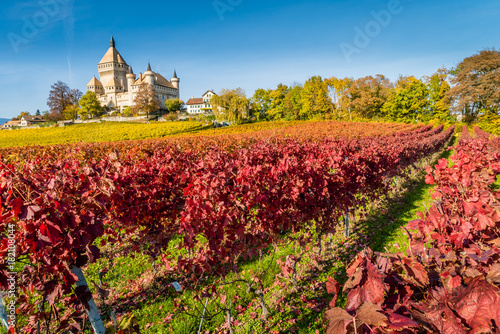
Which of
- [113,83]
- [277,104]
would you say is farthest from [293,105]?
[113,83]

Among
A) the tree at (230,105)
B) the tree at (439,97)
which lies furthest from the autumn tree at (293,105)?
the tree at (439,97)

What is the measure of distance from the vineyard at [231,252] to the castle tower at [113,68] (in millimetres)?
107086

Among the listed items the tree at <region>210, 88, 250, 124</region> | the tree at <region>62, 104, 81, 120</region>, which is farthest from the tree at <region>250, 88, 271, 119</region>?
the tree at <region>62, 104, 81, 120</region>

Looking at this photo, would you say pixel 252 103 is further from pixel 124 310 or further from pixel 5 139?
pixel 124 310

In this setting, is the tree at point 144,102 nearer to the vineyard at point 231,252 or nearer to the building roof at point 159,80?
the building roof at point 159,80

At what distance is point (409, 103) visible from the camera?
50.8 meters

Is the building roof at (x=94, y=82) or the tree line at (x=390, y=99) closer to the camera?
the tree line at (x=390, y=99)

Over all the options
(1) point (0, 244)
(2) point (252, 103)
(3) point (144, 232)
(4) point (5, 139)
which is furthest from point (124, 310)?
(2) point (252, 103)

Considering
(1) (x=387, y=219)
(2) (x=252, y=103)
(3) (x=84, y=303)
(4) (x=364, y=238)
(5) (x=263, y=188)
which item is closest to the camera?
(3) (x=84, y=303)

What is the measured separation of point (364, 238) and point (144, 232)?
188 inches

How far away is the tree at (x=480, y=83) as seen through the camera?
3916cm

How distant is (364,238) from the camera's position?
5.35 metres

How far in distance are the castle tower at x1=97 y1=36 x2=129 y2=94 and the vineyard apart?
351 ft

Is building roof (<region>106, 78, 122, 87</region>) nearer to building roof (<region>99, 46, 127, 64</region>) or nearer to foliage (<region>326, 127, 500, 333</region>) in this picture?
building roof (<region>99, 46, 127, 64</region>)
